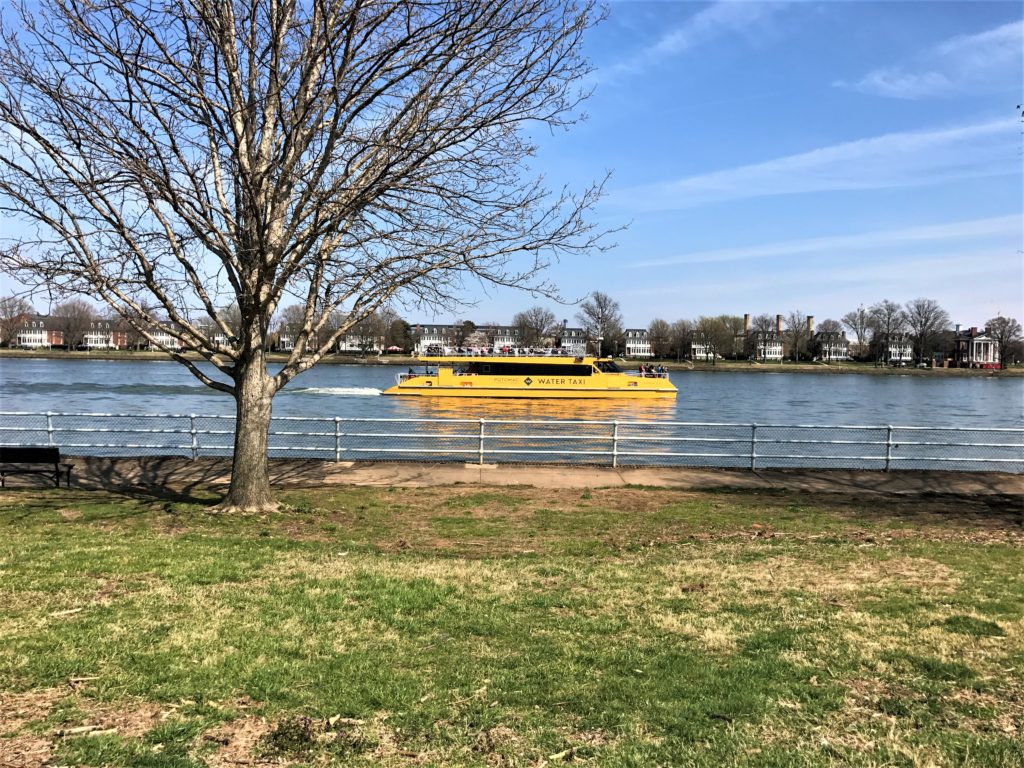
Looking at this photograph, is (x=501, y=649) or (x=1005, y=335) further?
(x=1005, y=335)

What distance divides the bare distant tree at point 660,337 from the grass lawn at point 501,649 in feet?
435

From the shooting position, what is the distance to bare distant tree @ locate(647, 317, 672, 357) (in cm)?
13800

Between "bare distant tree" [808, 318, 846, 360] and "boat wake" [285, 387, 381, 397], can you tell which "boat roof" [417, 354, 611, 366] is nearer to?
"boat wake" [285, 387, 381, 397]

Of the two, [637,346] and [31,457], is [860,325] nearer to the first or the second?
[637,346]

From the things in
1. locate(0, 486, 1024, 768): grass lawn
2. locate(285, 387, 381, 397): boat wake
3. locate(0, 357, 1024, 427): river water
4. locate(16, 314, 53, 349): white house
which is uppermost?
locate(16, 314, 53, 349): white house

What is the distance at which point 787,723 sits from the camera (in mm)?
3283

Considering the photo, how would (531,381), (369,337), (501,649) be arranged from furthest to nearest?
(369,337), (531,381), (501,649)

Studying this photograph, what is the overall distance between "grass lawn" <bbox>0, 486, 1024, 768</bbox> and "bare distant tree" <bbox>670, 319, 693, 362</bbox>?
425 feet

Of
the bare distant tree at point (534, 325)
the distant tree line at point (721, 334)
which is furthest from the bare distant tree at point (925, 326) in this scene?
the bare distant tree at point (534, 325)

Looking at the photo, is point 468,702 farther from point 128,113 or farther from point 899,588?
point 128,113

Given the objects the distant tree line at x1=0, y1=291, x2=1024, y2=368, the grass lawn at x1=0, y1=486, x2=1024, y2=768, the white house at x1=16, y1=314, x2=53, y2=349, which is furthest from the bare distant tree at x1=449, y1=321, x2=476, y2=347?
the grass lawn at x1=0, y1=486, x2=1024, y2=768

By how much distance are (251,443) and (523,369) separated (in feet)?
124

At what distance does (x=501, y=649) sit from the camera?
4.23m

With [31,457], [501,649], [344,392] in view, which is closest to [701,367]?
[344,392]
